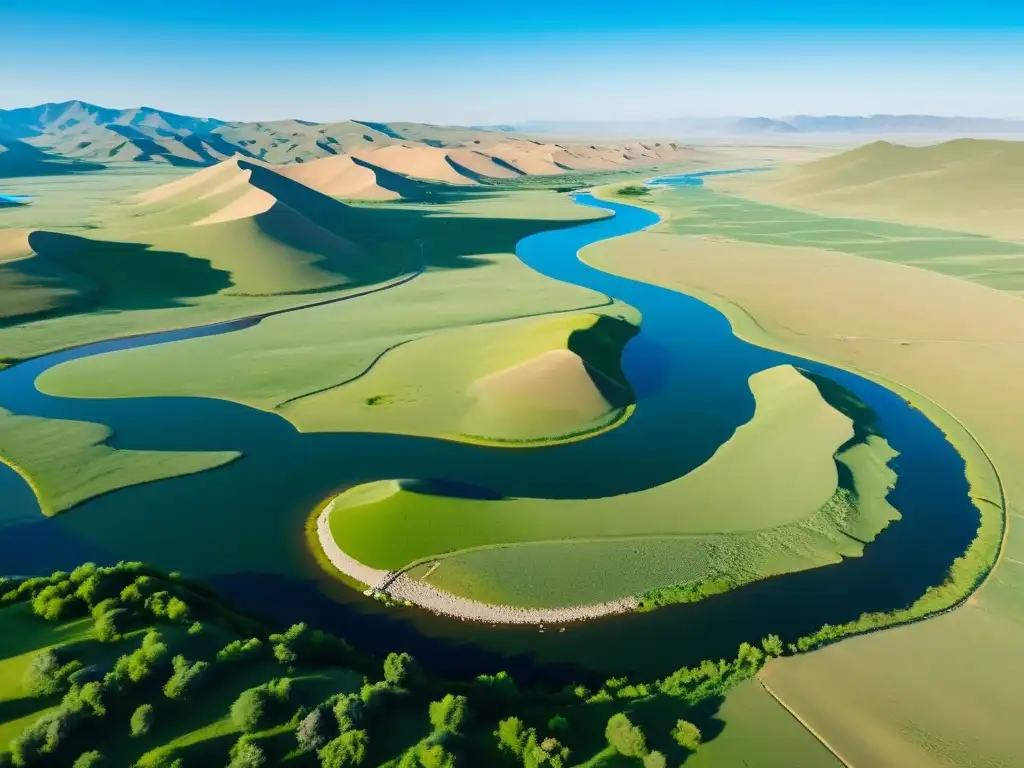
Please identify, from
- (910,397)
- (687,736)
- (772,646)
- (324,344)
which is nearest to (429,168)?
(324,344)

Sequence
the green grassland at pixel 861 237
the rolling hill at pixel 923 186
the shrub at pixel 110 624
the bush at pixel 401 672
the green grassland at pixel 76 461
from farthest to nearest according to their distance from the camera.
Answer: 1. the rolling hill at pixel 923 186
2. the green grassland at pixel 861 237
3. the green grassland at pixel 76 461
4. the shrub at pixel 110 624
5. the bush at pixel 401 672

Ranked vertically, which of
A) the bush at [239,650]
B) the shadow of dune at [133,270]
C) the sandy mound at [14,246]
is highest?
the sandy mound at [14,246]

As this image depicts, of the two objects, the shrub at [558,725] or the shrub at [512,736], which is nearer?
the shrub at [512,736]

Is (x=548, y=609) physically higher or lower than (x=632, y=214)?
lower

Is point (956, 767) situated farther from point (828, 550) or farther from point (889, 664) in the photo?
point (828, 550)

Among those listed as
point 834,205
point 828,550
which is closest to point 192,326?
point 828,550

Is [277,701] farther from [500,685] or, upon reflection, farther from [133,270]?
[133,270]

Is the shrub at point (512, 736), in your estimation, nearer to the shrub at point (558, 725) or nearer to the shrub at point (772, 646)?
the shrub at point (558, 725)

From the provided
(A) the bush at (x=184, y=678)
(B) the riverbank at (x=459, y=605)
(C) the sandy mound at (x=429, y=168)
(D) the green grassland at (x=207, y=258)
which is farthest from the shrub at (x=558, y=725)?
(C) the sandy mound at (x=429, y=168)
